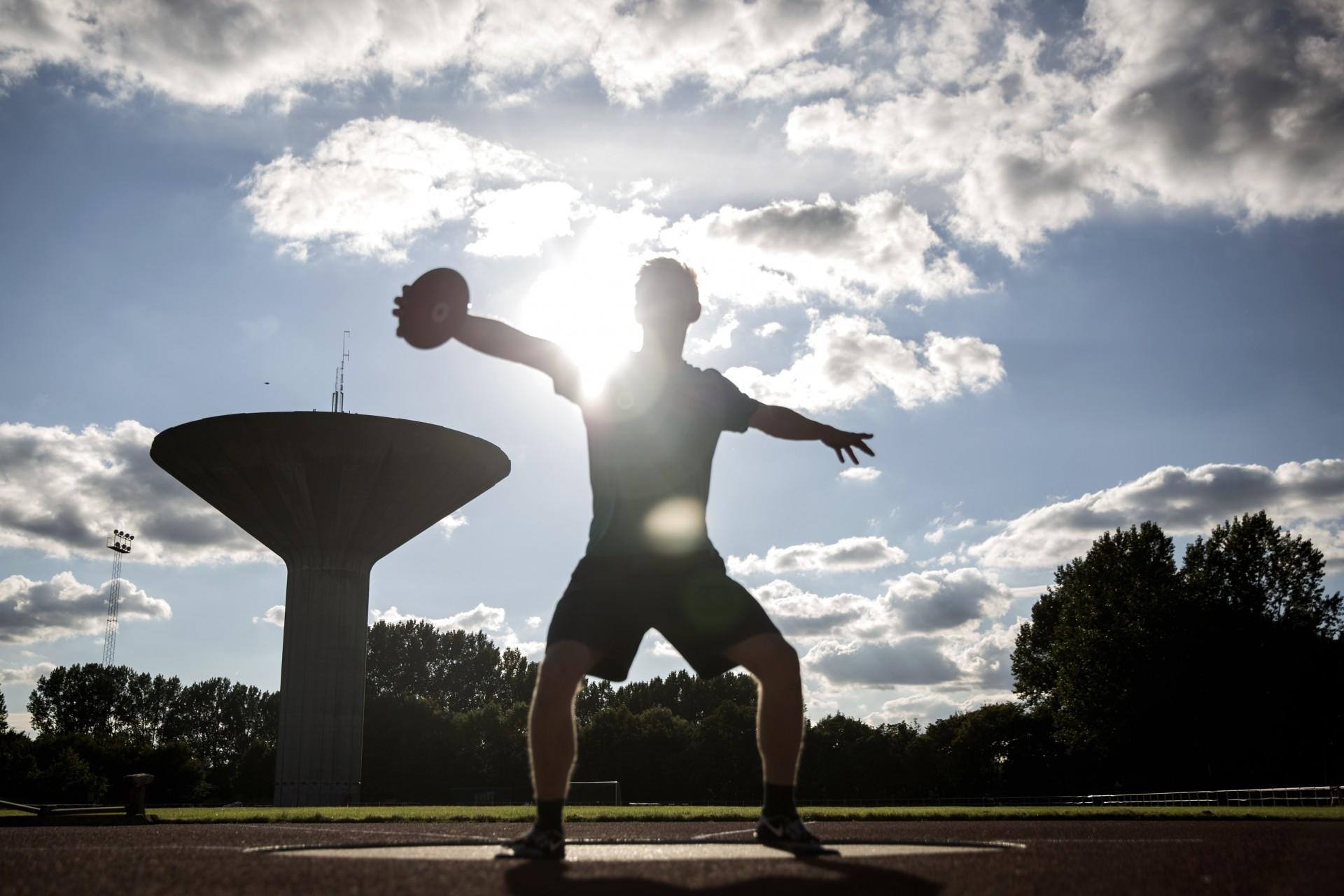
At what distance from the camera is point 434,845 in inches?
189

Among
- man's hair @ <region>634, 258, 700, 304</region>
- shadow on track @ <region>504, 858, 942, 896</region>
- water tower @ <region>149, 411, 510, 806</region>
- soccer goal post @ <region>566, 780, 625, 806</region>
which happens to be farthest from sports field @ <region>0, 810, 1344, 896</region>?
soccer goal post @ <region>566, 780, 625, 806</region>

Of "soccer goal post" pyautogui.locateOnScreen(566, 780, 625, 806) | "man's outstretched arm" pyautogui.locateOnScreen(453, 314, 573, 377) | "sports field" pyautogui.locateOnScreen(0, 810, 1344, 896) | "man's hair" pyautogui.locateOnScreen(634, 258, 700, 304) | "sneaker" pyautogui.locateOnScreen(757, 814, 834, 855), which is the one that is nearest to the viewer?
"sports field" pyautogui.locateOnScreen(0, 810, 1344, 896)

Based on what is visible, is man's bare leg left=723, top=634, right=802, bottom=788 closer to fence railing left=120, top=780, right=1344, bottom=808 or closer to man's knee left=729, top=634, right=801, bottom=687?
man's knee left=729, top=634, right=801, bottom=687

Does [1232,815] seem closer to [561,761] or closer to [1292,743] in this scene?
[561,761]

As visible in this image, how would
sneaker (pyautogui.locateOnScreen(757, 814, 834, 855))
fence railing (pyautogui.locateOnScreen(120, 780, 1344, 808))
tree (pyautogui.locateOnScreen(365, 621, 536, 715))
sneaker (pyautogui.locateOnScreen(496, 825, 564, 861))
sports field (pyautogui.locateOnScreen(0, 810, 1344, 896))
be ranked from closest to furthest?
sports field (pyautogui.locateOnScreen(0, 810, 1344, 896))
sneaker (pyautogui.locateOnScreen(496, 825, 564, 861))
sneaker (pyautogui.locateOnScreen(757, 814, 834, 855))
fence railing (pyautogui.locateOnScreen(120, 780, 1344, 808))
tree (pyautogui.locateOnScreen(365, 621, 536, 715))

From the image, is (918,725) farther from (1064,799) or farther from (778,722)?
(778,722)

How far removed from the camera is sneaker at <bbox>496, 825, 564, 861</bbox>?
3.59 metres

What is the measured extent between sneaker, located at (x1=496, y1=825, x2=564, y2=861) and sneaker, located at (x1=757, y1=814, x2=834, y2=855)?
0.83m

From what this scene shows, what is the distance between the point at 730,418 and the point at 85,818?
15898mm

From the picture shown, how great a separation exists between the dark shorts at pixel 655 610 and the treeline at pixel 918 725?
126 ft

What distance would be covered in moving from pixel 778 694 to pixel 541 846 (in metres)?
1.02

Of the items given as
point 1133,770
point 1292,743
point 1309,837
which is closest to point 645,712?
point 1133,770

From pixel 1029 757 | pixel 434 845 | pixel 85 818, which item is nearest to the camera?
pixel 434 845

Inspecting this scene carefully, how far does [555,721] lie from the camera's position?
12.2 feet
